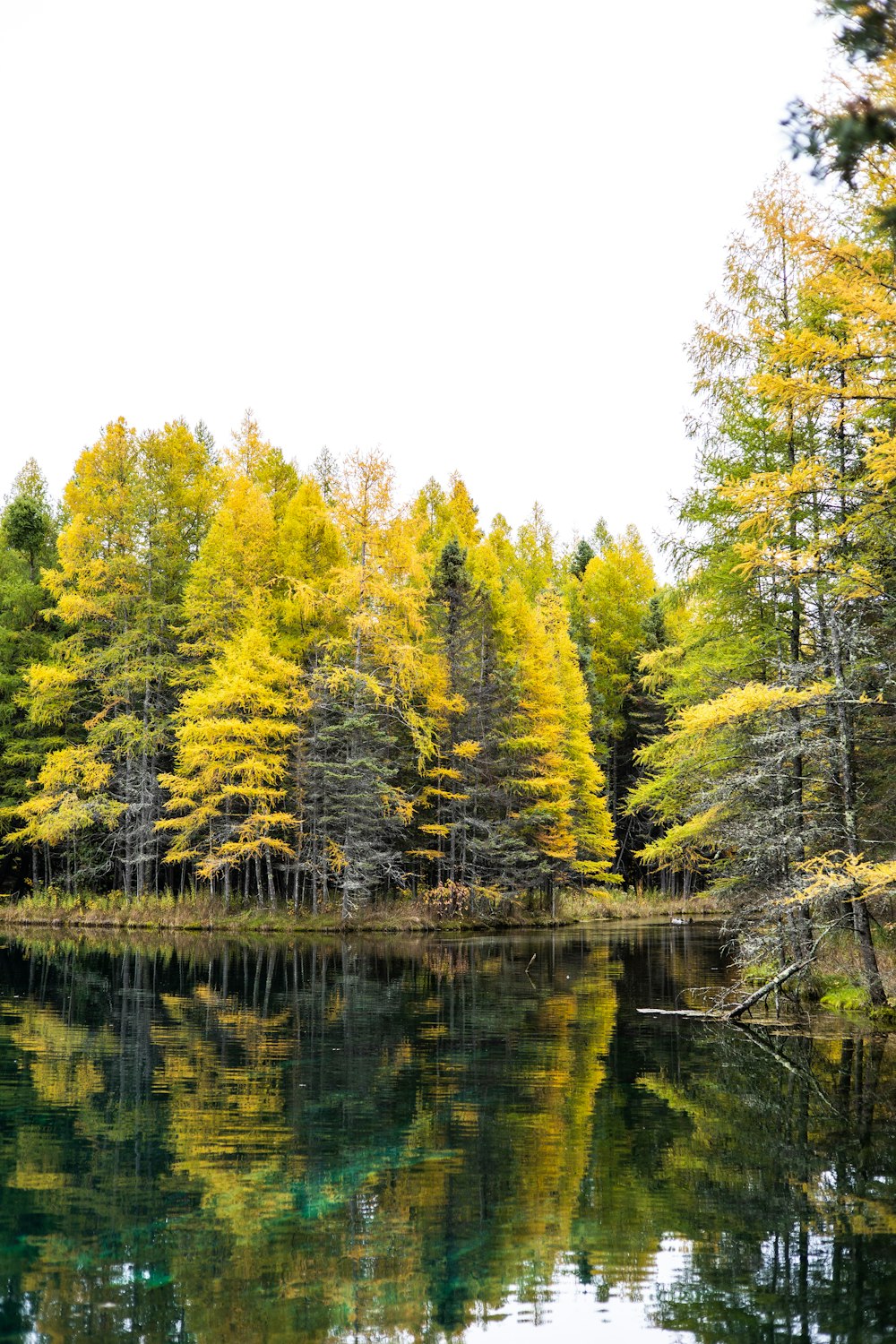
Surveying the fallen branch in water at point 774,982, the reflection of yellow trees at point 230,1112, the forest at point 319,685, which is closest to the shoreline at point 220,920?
the forest at point 319,685

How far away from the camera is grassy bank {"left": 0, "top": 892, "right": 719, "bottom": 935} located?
33.7 m

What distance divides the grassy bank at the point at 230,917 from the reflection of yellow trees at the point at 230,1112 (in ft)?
58.8

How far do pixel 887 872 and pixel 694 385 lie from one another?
10332 mm

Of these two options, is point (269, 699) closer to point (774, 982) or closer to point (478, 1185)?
point (774, 982)

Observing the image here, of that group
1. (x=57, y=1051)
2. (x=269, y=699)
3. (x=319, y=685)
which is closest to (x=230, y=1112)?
(x=57, y=1051)

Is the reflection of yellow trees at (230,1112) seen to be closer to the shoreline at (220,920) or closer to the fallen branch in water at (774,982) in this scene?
the fallen branch in water at (774,982)

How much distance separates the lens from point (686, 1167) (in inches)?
336

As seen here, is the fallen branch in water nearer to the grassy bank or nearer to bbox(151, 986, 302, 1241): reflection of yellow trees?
bbox(151, 986, 302, 1241): reflection of yellow trees

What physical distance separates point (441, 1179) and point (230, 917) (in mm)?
27303

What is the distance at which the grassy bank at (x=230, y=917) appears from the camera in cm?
3370

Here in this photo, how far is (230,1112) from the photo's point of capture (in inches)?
390

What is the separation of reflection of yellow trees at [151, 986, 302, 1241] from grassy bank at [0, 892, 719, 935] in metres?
17.9

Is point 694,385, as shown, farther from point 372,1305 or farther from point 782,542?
point 372,1305

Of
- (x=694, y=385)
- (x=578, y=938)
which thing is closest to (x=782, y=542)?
(x=694, y=385)
